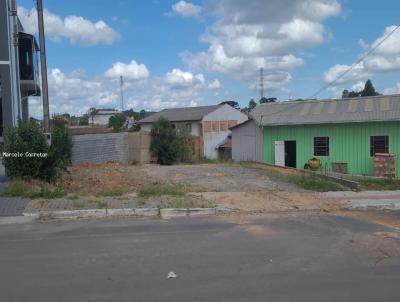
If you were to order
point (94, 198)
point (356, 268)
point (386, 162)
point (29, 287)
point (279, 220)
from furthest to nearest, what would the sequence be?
point (386, 162)
point (94, 198)
point (279, 220)
point (356, 268)
point (29, 287)

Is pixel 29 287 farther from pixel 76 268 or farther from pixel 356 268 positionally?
pixel 356 268

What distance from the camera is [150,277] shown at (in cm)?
617

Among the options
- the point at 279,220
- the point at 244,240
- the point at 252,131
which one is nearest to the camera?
the point at 244,240

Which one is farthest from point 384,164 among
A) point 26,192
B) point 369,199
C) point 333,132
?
point 26,192

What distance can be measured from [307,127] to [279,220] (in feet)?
73.4

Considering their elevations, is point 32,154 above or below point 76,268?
above

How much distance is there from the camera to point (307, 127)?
32.2m

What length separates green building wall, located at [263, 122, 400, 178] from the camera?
95.3 feet

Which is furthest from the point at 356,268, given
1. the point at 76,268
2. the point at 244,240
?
the point at 76,268

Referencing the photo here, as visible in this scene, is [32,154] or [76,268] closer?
[76,268]

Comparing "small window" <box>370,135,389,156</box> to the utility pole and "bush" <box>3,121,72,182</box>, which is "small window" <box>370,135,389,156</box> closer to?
the utility pole

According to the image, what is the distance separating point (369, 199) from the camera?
45.5 feet

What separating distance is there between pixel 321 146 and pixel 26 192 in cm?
2266

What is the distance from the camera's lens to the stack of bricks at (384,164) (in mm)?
27109
